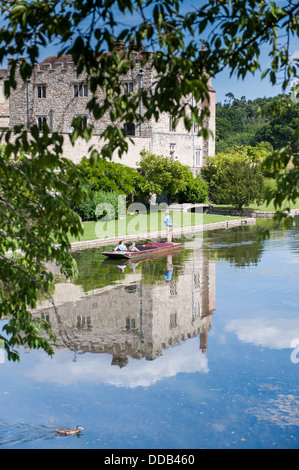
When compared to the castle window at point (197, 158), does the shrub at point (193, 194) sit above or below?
below

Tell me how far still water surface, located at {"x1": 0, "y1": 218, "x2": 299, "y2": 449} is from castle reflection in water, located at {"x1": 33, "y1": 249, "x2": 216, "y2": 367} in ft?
0.10

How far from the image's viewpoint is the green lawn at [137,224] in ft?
112

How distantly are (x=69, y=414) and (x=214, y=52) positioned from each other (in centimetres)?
650

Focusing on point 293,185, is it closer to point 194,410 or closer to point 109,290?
→ point 194,410

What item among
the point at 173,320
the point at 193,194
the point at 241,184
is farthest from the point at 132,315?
the point at 193,194

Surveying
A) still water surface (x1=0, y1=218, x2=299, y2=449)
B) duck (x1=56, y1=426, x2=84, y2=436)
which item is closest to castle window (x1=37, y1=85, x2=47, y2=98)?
still water surface (x1=0, y1=218, x2=299, y2=449)

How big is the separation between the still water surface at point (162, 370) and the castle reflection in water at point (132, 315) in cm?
3

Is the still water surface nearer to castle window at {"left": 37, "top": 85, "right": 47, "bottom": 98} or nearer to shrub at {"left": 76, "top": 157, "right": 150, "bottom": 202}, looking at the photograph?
shrub at {"left": 76, "top": 157, "right": 150, "bottom": 202}

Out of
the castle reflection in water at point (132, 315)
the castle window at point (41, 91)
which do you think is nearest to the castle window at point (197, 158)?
the castle window at point (41, 91)

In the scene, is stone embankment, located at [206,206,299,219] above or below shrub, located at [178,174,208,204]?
below

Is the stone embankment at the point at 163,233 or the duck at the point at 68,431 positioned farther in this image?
the stone embankment at the point at 163,233

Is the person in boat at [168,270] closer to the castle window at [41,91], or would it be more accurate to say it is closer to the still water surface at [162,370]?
the still water surface at [162,370]

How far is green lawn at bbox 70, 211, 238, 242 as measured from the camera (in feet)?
112

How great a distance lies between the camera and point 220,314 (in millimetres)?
16812
